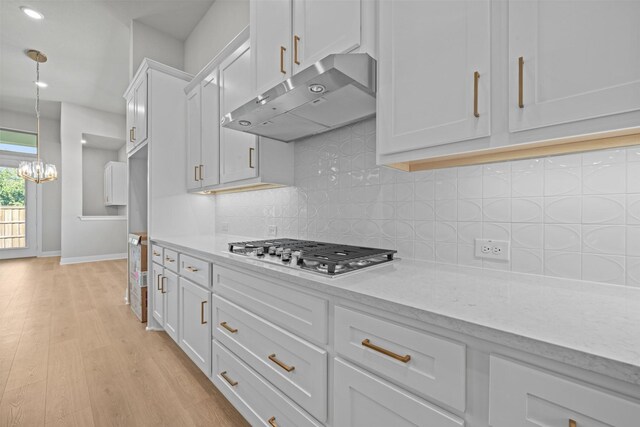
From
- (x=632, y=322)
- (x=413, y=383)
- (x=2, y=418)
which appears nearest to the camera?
(x=632, y=322)

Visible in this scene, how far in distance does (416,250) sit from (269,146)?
47.7 inches

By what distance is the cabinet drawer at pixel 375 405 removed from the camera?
2.40ft

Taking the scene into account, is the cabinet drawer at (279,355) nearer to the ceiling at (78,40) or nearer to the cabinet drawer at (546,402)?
the cabinet drawer at (546,402)

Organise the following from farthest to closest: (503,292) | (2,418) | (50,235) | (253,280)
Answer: (50,235), (2,418), (253,280), (503,292)

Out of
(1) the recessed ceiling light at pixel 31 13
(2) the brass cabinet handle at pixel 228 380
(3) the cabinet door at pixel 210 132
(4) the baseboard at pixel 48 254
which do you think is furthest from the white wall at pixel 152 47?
(4) the baseboard at pixel 48 254

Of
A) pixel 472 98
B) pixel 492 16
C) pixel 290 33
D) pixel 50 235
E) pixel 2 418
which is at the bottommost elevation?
pixel 2 418

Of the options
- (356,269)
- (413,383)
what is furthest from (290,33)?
(413,383)

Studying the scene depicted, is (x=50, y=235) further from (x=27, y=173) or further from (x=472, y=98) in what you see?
(x=472, y=98)

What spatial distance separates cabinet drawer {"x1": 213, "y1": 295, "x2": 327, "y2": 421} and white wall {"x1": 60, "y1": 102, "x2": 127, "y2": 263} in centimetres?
648

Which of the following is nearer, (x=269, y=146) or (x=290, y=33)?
(x=290, y=33)

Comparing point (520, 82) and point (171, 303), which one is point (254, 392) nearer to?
point (171, 303)

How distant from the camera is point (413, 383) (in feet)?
2.48

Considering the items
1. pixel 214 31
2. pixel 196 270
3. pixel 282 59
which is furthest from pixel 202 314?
pixel 214 31

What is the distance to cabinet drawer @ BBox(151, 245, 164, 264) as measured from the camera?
247 cm
